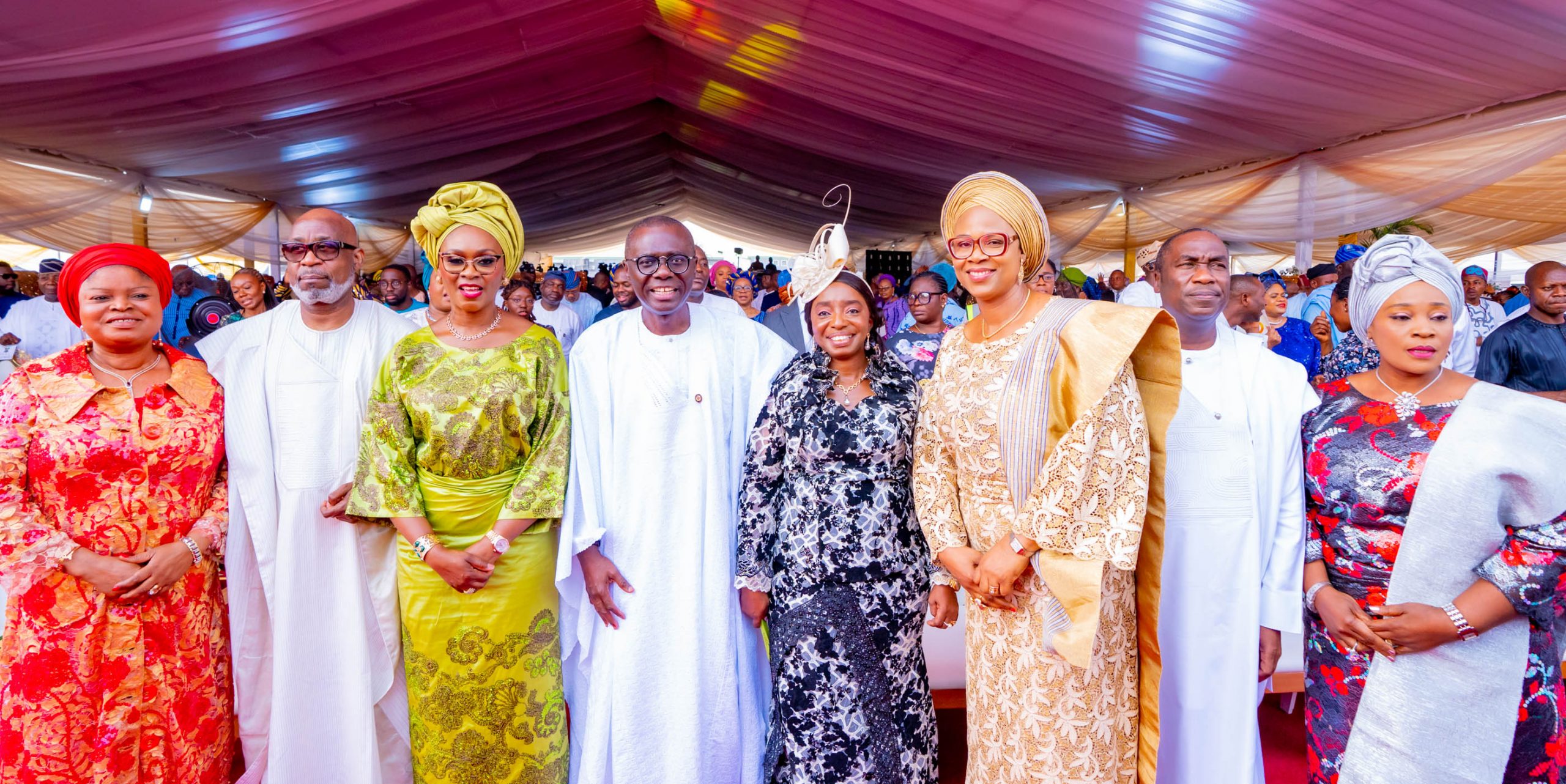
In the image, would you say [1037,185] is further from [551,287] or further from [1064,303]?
[1064,303]

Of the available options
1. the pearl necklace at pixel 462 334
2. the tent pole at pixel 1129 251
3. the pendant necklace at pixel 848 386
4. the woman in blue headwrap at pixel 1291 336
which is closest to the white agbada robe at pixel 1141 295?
the woman in blue headwrap at pixel 1291 336

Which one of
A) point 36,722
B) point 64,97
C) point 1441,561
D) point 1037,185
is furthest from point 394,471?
point 1037,185

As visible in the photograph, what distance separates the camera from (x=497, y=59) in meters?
7.81

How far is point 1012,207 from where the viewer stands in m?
2.02

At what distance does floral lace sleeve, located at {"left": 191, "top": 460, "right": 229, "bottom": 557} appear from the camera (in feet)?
7.71

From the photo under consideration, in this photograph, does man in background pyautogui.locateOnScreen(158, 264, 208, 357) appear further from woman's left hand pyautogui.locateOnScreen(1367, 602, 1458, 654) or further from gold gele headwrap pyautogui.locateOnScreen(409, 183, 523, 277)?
woman's left hand pyautogui.locateOnScreen(1367, 602, 1458, 654)

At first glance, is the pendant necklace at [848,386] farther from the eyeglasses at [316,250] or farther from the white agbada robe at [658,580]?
the eyeglasses at [316,250]

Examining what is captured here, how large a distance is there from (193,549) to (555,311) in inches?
203

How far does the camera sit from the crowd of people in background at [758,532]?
75.1 inches

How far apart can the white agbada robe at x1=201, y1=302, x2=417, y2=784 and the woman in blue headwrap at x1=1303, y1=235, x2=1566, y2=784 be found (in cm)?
267

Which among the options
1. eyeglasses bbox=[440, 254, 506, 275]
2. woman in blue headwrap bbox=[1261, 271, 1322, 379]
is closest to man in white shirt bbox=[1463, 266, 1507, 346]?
woman in blue headwrap bbox=[1261, 271, 1322, 379]

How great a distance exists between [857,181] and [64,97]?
9.82 m

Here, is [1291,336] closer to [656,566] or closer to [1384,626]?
[1384,626]

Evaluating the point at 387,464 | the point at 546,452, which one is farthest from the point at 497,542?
the point at 387,464
